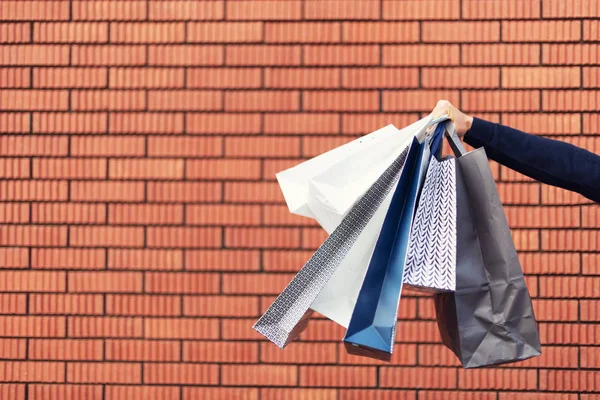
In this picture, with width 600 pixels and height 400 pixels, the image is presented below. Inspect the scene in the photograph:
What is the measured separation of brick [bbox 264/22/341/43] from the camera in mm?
3590

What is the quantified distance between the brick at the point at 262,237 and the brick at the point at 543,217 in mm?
999

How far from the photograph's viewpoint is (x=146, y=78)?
364 cm

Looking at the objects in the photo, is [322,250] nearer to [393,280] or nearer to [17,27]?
[393,280]

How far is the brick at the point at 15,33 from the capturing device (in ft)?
12.0

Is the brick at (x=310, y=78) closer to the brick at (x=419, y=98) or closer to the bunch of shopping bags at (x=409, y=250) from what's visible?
the brick at (x=419, y=98)

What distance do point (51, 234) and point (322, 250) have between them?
6.33 ft

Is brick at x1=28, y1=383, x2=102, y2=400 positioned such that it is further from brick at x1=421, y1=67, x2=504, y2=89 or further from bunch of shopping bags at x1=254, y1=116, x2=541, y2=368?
brick at x1=421, y1=67, x2=504, y2=89

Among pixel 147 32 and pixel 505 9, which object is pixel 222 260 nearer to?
pixel 147 32

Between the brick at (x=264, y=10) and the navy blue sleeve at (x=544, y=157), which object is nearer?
the navy blue sleeve at (x=544, y=157)

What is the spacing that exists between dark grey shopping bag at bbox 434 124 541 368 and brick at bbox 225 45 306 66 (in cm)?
160

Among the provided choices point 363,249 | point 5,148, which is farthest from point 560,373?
point 5,148

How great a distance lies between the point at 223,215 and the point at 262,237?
0.21 metres

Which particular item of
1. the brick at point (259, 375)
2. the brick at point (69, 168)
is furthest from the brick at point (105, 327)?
the brick at point (69, 168)

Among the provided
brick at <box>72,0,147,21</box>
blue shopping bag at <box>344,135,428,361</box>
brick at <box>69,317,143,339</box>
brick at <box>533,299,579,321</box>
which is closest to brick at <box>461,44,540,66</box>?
brick at <box>533,299,579,321</box>
